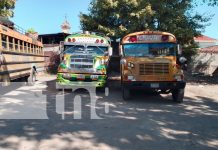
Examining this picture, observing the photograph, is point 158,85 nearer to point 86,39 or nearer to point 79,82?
point 79,82

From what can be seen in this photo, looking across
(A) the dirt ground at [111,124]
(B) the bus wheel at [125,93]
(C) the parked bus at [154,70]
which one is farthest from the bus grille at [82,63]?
(B) the bus wheel at [125,93]

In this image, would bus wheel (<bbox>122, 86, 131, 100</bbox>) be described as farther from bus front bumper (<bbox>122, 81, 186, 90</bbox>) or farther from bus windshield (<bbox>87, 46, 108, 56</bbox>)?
bus windshield (<bbox>87, 46, 108, 56</bbox>)

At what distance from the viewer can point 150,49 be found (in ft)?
38.4

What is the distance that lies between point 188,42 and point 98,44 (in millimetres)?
11446

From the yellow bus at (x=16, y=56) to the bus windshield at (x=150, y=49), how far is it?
Answer: 426 centimetres

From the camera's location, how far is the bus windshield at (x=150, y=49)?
11617mm

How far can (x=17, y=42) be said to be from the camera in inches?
515

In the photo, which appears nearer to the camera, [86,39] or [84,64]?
[84,64]

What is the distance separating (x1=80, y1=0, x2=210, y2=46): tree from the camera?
2102 cm

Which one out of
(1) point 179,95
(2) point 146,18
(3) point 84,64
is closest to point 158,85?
(1) point 179,95

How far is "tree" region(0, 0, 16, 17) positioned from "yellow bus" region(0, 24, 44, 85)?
11.4 m

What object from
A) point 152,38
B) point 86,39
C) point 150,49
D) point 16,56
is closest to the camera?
point 150,49

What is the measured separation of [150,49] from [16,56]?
5257 millimetres

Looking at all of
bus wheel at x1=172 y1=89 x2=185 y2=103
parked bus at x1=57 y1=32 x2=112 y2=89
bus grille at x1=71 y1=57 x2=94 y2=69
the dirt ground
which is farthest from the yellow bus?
bus wheel at x1=172 y1=89 x2=185 y2=103
